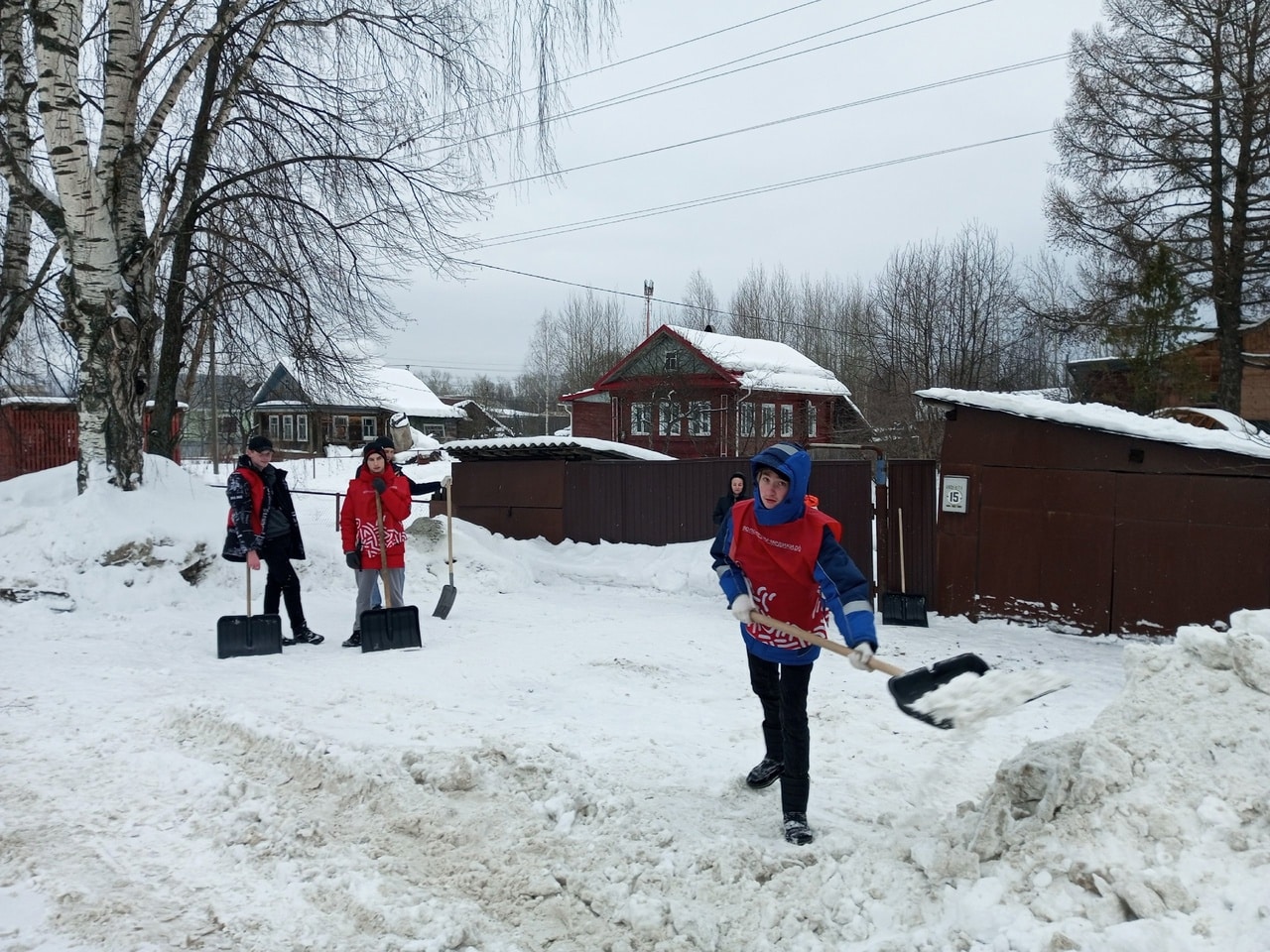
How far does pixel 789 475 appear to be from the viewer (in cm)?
378

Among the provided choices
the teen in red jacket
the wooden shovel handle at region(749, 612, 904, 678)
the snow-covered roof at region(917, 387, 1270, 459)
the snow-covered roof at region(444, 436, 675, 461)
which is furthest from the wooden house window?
the wooden shovel handle at region(749, 612, 904, 678)

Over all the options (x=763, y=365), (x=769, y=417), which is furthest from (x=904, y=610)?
(x=763, y=365)

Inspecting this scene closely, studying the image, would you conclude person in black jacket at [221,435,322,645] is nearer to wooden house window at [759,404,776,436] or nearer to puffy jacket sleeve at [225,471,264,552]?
puffy jacket sleeve at [225,471,264,552]

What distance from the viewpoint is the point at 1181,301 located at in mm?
18094

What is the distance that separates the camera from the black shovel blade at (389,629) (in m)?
7.19

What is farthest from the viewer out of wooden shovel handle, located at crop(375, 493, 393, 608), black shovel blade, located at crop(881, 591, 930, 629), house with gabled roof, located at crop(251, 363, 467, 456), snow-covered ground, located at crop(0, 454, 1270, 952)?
house with gabled roof, located at crop(251, 363, 467, 456)

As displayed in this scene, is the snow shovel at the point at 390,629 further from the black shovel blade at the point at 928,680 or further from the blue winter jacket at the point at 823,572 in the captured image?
the black shovel blade at the point at 928,680

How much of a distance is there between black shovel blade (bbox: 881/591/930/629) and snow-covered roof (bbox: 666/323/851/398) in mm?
20832

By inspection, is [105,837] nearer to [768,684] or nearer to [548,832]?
[548,832]

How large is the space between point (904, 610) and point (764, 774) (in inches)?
221

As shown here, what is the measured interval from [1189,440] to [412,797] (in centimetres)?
753

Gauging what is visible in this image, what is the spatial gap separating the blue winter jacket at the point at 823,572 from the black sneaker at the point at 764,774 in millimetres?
697

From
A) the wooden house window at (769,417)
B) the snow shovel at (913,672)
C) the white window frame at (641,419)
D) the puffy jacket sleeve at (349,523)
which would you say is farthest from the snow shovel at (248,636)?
the wooden house window at (769,417)

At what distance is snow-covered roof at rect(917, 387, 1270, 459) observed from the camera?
7.94 metres
